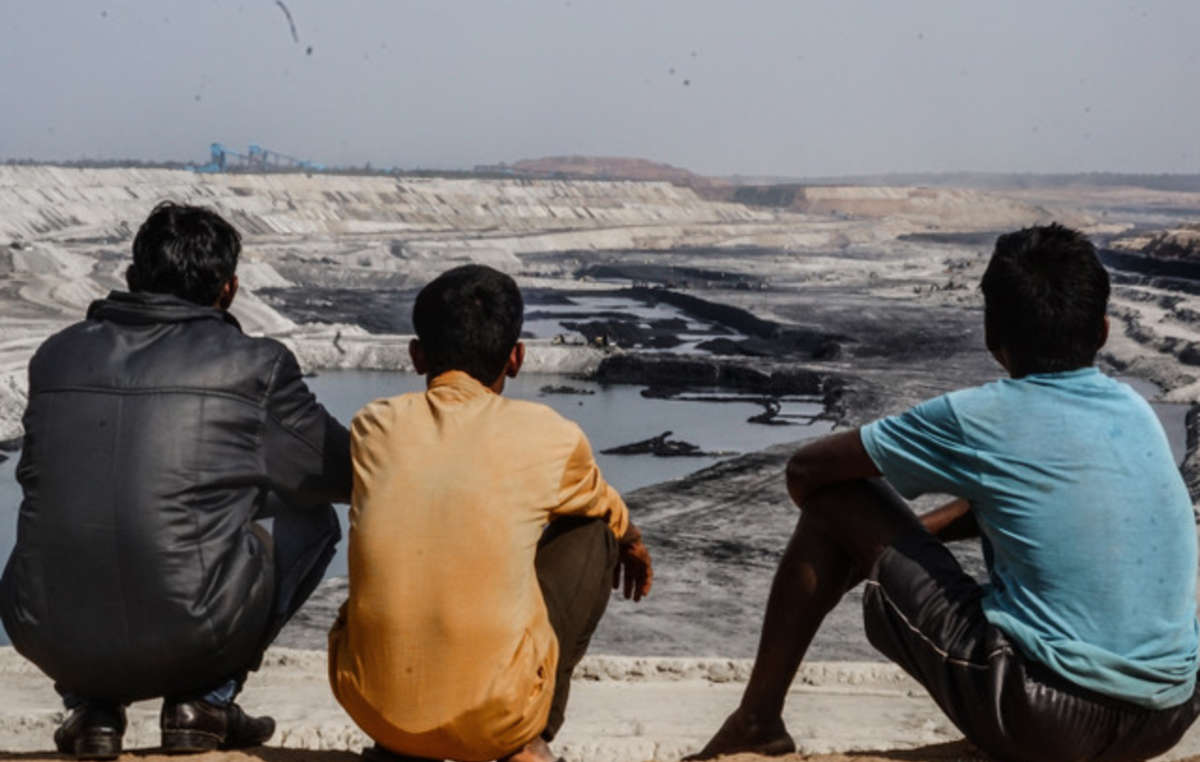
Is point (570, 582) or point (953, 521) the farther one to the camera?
point (953, 521)

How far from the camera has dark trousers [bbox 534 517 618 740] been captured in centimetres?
266

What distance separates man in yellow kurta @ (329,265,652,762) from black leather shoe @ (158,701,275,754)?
432mm

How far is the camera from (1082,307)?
2.57m

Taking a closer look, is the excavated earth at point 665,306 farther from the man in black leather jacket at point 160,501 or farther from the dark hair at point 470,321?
the dark hair at point 470,321

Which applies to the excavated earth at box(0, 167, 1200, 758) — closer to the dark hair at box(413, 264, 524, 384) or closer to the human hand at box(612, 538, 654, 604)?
the human hand at box(612, 538, 654, 604)

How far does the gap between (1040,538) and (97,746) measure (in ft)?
6.29

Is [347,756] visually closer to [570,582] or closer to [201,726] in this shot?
[201,726]

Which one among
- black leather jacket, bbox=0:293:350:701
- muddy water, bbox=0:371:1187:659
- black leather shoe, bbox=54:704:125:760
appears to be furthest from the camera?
muddy water, bbox=0:371:1187:659

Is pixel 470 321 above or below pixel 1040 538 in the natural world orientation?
above

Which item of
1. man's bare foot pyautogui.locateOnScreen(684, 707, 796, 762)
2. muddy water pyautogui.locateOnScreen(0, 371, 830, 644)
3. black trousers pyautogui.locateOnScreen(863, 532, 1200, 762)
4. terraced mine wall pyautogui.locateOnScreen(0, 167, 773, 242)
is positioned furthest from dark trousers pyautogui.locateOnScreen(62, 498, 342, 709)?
terraced mine wall pyautogui.locateOnScreen(0, 167, 773, 242)

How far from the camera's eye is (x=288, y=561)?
2959 mm

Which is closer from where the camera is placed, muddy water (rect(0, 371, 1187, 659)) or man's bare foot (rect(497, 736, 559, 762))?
man's bare foot (rect(497, 736, 559, 762))

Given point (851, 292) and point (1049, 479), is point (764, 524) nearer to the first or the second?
point (1049, 479)

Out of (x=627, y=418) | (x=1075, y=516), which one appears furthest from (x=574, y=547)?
(x=627, y=418)
